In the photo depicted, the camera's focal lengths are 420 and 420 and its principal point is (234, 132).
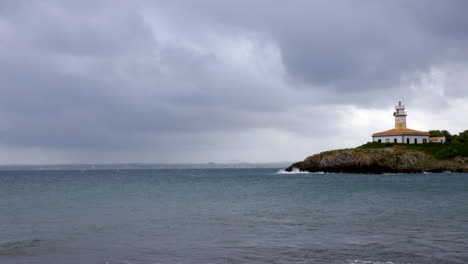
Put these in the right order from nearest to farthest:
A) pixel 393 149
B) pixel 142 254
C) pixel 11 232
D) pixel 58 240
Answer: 1. pixel 142 254
2. pixel 58 240
3. pixel 11 232
4. pixel 393 149

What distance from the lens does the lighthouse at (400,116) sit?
11931 centimetres

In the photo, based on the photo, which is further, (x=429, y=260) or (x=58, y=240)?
(x=58, y=240)

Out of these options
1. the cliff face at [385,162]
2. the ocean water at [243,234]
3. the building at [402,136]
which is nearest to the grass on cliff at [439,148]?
the cliff face at [385,162]

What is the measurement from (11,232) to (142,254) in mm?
9306

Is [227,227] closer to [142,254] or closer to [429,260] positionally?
[142,254]

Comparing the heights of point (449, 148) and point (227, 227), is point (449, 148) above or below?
above

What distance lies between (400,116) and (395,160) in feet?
104

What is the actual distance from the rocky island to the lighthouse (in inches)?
774

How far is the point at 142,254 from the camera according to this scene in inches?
599

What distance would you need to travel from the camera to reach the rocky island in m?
90.6

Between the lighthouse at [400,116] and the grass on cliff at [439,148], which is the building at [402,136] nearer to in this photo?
the lighthouse at [400,116]

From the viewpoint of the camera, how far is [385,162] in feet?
299

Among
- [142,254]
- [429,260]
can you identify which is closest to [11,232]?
[142,254]

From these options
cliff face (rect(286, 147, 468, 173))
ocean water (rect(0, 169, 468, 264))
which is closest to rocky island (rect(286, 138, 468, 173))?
cliff face (rect(286, 147, 468, 173))
